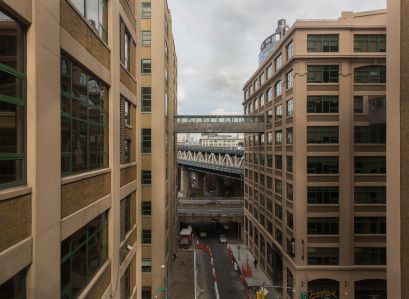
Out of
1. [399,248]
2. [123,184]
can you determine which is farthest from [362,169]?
[123,184]

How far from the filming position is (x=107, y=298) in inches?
439

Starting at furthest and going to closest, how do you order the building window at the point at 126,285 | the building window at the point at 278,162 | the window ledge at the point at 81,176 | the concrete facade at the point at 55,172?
the building window at the point at 278,162, the building window at the point at 126,285, the window ledge at the point at 81,176, the concrete facade at the point at 55,172

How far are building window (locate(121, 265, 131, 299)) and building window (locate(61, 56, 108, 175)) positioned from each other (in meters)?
6.21

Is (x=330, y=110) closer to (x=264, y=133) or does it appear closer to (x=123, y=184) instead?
(x=264, y=133)

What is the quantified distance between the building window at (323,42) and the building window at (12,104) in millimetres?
30734

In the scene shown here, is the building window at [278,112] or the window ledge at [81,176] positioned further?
the building window at [278,112]

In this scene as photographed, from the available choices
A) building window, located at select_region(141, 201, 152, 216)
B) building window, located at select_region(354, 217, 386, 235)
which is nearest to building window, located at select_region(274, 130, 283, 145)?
building window, located at select_region(354, 217, 386, 235)

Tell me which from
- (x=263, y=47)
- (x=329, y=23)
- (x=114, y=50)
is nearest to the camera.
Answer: (x=114, y=50)

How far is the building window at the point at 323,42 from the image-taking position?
3138 centimetres

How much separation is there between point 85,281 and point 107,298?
2.34 m

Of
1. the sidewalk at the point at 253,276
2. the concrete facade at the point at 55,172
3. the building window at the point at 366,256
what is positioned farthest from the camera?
the sidewalk at the point at 253,276

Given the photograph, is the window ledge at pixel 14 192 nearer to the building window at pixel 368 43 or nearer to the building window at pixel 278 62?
the building window at pixel 368 43

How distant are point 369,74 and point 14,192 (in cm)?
3416

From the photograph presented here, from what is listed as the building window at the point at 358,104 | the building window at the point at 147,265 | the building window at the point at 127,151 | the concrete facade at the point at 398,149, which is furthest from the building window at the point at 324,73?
the building window at the point at 147,265
